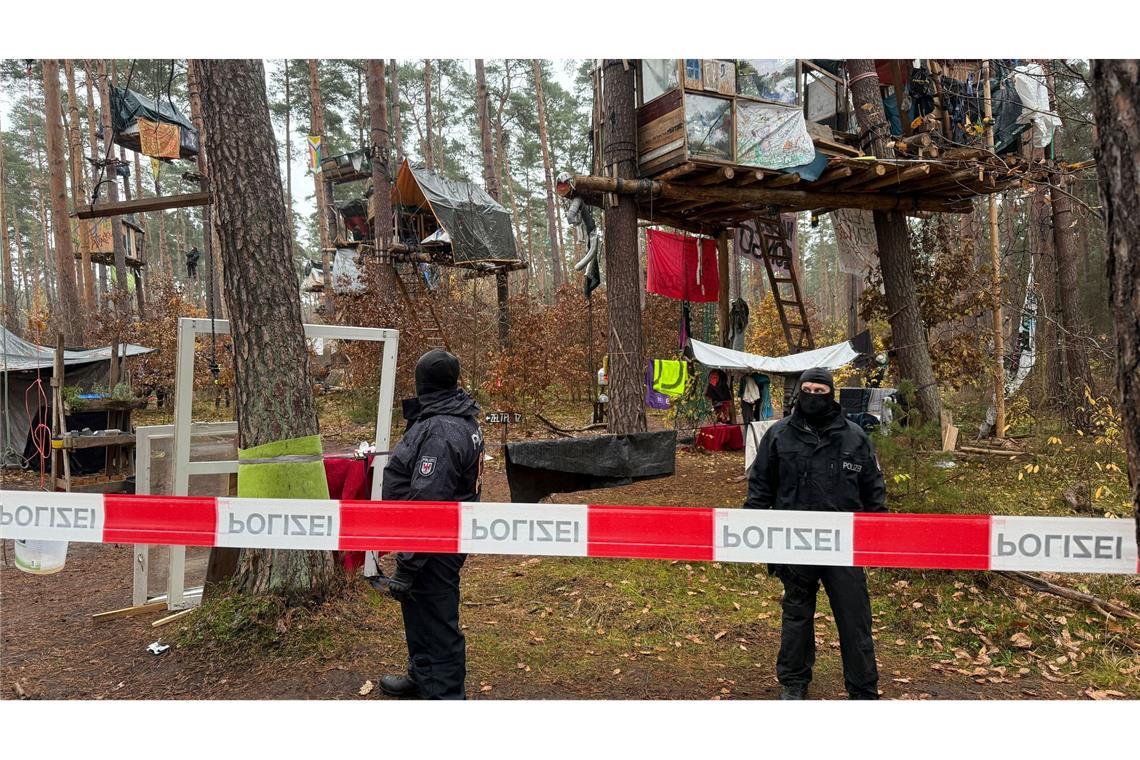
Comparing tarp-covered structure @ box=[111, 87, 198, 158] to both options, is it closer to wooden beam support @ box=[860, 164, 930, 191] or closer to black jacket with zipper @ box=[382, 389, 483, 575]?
black jacket with zipper @ box=[382, 389, 483, 575]

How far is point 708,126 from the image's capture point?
8.07 m

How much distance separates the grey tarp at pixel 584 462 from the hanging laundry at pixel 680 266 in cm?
574

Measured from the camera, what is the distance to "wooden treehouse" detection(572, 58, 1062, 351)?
8.08 m

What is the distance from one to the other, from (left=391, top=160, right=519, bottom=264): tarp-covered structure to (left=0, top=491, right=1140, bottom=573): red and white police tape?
465 inches

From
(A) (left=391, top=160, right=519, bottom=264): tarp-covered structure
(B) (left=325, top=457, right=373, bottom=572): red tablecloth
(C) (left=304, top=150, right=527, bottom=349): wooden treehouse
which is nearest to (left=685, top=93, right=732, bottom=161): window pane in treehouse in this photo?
(B) (left=325, top=457, right=373, bottom=572): red tablecloth

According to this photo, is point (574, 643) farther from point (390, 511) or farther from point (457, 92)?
point (457, 92)

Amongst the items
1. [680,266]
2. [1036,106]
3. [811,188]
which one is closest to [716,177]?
[811,188]

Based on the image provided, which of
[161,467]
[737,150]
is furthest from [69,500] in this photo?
[737,150]

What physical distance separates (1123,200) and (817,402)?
1.54m

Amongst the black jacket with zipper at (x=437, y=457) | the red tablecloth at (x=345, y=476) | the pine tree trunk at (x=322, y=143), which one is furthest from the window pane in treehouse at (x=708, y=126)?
the pine tree trunk at (x=322, y=143)

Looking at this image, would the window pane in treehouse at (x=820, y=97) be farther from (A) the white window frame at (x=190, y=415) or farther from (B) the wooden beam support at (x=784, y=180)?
(A) the white window frame at (x=190, y=415)

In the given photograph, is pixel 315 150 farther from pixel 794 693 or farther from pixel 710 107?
pixel 794 693

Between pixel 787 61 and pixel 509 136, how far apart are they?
25525mm

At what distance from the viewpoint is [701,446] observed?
1162 centimetres
